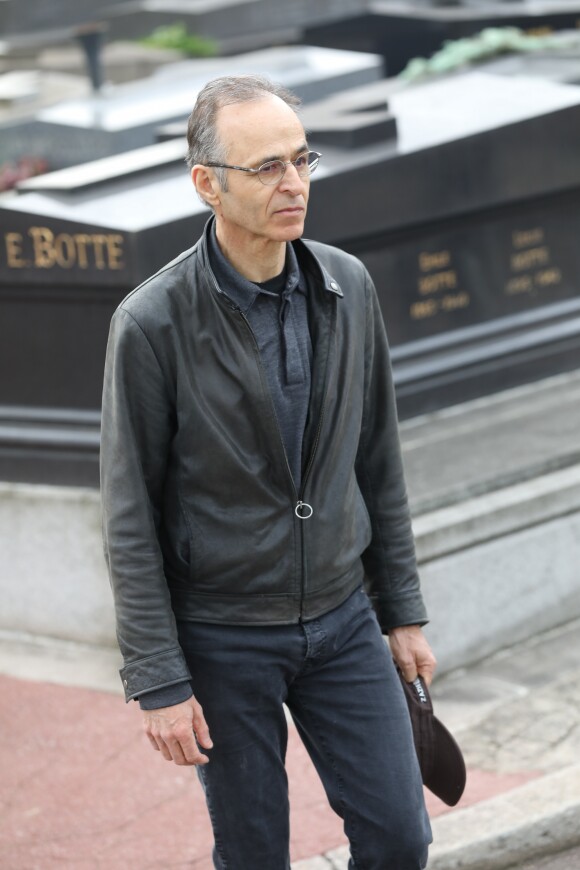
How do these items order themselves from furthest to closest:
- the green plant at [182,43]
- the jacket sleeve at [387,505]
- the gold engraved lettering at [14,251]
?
the green plant at [182,43] → the gold engraved lettering at [14,251] → the jacket sleeve at [387,505]

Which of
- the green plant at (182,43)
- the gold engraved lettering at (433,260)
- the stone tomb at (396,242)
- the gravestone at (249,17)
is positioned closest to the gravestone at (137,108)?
the stone tomb at (396,242)

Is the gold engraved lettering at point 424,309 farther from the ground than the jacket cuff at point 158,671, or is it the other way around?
the jacket cuff at point 158,671

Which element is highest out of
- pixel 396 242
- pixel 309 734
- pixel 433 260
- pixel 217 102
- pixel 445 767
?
pixel 217 102

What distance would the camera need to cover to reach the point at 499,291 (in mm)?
6574

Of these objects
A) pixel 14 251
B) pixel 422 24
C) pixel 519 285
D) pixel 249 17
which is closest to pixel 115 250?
pixel 14 251

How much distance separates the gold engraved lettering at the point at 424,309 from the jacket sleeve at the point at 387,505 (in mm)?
3032

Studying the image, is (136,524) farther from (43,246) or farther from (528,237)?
(528,237)

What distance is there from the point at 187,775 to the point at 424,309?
249cm

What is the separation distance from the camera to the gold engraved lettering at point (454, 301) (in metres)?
6.41

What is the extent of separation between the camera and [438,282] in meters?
6.36

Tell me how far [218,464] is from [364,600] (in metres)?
0.51

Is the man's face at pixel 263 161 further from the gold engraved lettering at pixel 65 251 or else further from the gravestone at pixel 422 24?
the gravestone at pixel 422 24

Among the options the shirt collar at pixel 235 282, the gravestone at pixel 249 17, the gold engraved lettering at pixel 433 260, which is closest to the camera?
the shirt collar at pixel 235 282

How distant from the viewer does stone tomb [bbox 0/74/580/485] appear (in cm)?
545
